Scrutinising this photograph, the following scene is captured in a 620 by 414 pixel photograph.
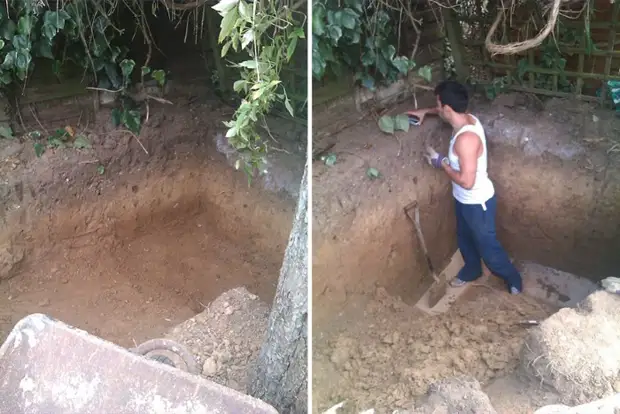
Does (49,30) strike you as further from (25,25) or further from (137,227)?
(137,227)

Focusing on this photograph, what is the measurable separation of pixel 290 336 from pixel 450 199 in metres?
0.58

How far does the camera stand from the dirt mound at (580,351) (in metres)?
1.07

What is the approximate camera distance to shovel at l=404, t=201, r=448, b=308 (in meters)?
1.05

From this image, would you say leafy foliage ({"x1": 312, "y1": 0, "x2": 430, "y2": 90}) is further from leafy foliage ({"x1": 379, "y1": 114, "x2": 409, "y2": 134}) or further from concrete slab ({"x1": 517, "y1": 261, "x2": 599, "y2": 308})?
concrete slab ({"x1": 517, "y1": 261, "x2": 599, "y2": 308})

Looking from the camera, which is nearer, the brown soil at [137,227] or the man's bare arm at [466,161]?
the man's bare arm at [466,161]

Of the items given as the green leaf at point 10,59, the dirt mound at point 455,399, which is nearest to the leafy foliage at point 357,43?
the dirt mound at point 455,399

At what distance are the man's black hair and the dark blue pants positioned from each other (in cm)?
16

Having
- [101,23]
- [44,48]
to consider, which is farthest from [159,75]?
[44,48]

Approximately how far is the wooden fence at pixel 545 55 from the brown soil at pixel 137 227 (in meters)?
1.61

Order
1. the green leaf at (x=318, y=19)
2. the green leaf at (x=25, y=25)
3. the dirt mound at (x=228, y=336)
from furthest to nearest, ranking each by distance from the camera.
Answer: the green leaf at (x=25, y=25)
the dirt mound at (x=228, y=336)
the green leaf at (x=318, y=19)

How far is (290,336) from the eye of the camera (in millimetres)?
1354

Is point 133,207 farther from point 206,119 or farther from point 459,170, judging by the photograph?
point 459,170

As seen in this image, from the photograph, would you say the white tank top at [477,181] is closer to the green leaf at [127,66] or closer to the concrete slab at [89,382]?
the concrete slab at [89,382]

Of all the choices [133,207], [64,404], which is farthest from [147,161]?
[64,404]
